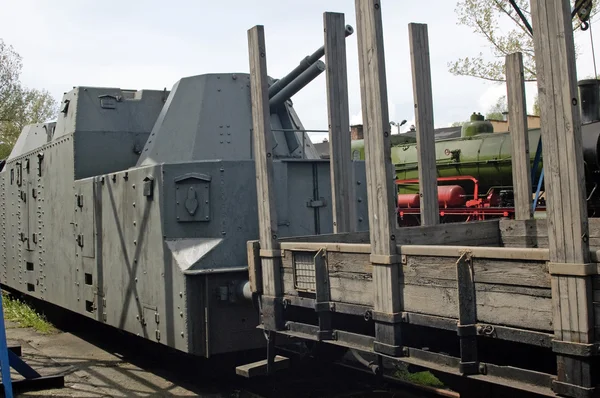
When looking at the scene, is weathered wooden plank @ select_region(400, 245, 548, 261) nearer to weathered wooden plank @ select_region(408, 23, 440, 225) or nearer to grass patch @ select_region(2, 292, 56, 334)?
weathered wooden plank @ select_region(408, 23, 440, 225)

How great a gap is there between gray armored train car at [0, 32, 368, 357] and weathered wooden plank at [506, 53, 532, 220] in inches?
81.5

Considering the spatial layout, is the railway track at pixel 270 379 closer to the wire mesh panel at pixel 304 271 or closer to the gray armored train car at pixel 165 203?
the gray armored train car at pixel 165 203

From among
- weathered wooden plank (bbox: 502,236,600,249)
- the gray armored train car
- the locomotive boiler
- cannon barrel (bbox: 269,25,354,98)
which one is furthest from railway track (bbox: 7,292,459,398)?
the locomotive boiler

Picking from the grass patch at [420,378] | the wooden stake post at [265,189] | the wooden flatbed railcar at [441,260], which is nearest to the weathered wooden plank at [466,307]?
the wooden flatbed railcar at [441,260]

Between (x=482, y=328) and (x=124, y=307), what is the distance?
4.41 m

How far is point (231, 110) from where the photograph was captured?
7.27 meters

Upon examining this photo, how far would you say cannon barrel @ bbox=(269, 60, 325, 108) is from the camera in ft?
22.3

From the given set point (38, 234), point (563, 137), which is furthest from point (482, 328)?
point (38, 234)

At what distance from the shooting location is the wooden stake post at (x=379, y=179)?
148 inches

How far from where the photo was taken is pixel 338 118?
207 inches

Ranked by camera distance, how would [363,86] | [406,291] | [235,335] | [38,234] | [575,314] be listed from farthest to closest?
[38,234]
[235,335]
[363,86]
[406,291]
[575,314]

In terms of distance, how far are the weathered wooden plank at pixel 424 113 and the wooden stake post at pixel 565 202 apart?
6.40 feet

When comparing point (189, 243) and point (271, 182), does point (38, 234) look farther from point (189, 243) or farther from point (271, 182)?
point (271, 182)

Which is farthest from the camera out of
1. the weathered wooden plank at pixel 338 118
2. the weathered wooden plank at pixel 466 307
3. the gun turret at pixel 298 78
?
the gun turret at pixel 298 78
